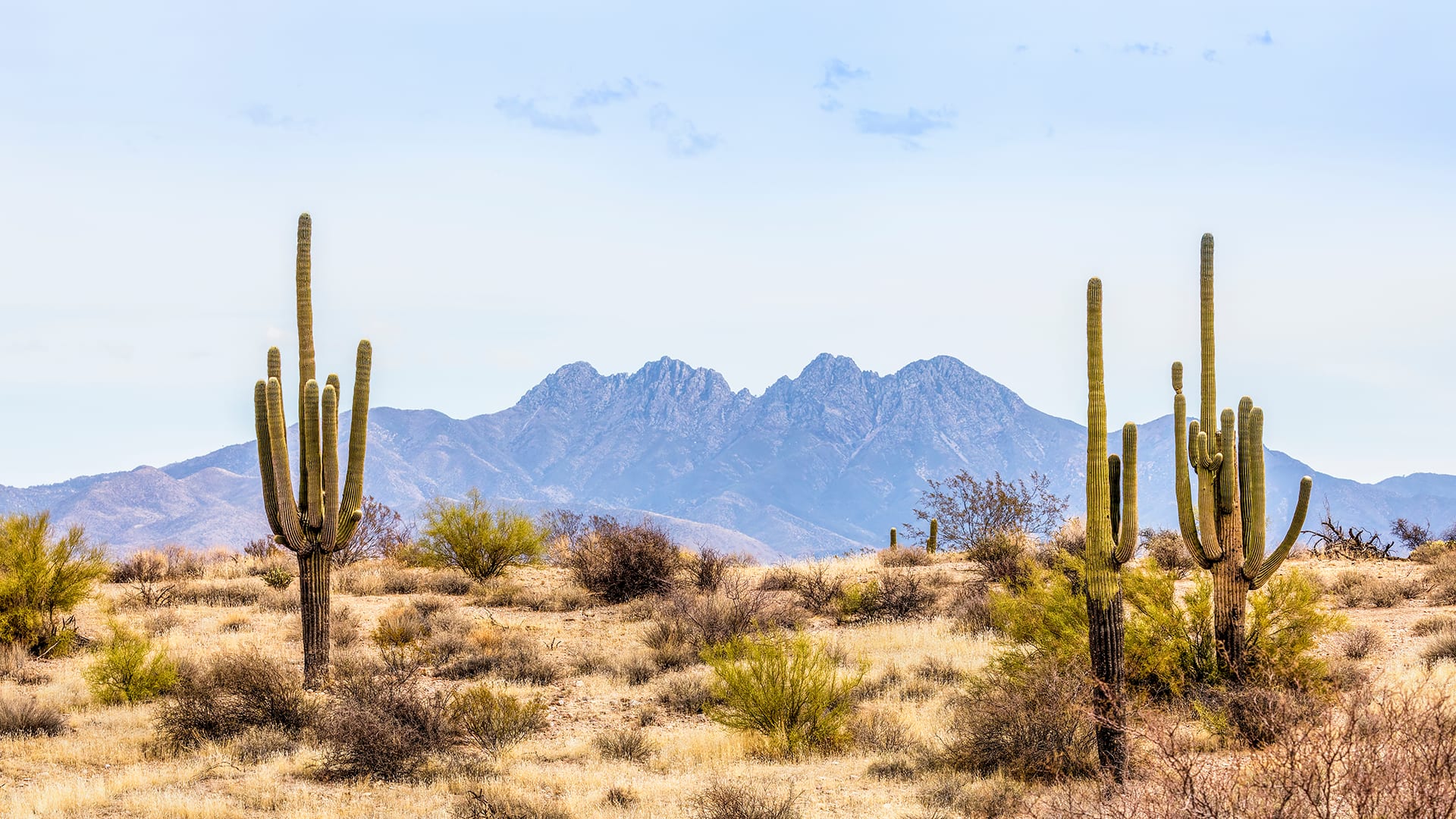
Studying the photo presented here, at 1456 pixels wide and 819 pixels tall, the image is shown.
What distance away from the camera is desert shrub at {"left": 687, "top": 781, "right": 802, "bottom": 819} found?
8.36m

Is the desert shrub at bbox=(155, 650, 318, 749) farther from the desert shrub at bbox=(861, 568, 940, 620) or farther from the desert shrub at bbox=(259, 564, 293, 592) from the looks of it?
the desert shrub at bbox=(861, 568, 940, 620)

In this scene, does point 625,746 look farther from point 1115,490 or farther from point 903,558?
point 903,558

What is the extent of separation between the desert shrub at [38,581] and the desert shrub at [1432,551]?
2641 centimetres

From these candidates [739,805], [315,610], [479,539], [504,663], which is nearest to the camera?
[739,805]

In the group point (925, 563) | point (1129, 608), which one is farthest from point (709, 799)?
point (925, 563)

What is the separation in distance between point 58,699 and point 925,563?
1956cm

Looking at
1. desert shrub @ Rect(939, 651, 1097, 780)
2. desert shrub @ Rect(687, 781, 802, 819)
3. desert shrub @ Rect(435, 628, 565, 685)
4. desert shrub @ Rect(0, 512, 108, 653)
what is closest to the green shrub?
desert shrub @ Rect(435, 628, 565, 685)

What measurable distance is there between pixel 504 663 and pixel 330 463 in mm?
3928

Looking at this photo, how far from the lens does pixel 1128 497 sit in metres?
10.3

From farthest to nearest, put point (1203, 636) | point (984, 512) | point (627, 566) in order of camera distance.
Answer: point (984, 512), point (627, 566), point (1203, 636)

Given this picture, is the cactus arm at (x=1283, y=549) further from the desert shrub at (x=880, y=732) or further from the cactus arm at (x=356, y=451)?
the cactus arm at (x=356, y=451)

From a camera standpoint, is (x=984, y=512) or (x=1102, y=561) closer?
(x=1102, y=561)

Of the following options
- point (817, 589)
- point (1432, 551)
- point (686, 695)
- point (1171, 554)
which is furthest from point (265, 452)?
point (1432, 551)

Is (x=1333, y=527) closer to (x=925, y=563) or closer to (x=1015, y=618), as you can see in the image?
(x=925, y=563)
